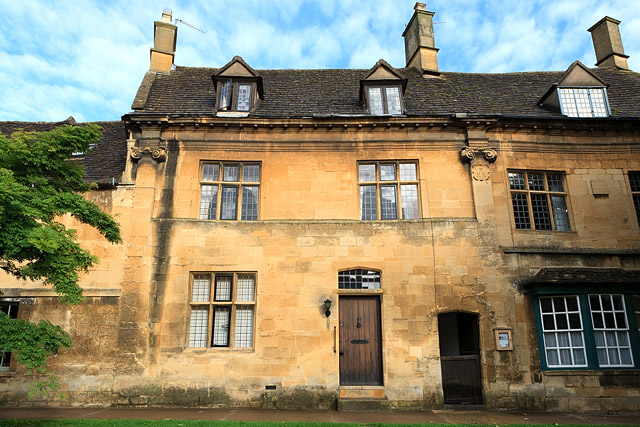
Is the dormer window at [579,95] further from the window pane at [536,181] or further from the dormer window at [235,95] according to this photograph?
the dormer window at [235,95]

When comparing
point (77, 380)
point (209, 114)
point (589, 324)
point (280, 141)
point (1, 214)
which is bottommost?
point (77, 380)

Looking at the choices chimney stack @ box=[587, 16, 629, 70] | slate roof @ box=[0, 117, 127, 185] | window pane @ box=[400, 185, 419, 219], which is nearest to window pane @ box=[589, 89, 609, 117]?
chimney stack @ box=[587, 16, 629, 70]

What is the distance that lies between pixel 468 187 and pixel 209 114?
837 centimetres

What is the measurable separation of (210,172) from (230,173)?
0.62 meters

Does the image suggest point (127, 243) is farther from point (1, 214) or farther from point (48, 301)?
point (1, 214)

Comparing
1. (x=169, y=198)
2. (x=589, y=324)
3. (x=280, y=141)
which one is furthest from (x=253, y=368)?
(x=589, y=324)

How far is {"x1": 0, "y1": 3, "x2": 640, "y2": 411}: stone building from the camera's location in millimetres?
11445

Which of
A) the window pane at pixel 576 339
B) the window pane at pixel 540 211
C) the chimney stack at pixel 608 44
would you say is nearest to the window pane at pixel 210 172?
the window pane at pixel 540 211

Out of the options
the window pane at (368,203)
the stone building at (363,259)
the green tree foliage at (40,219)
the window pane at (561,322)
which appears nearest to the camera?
the green tree foliage at (40,219)

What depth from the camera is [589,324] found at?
460 inches

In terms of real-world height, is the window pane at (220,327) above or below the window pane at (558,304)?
below

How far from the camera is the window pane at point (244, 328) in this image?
11930mm

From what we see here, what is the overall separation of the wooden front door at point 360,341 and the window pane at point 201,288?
154 inches

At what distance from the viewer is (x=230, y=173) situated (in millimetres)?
13414
